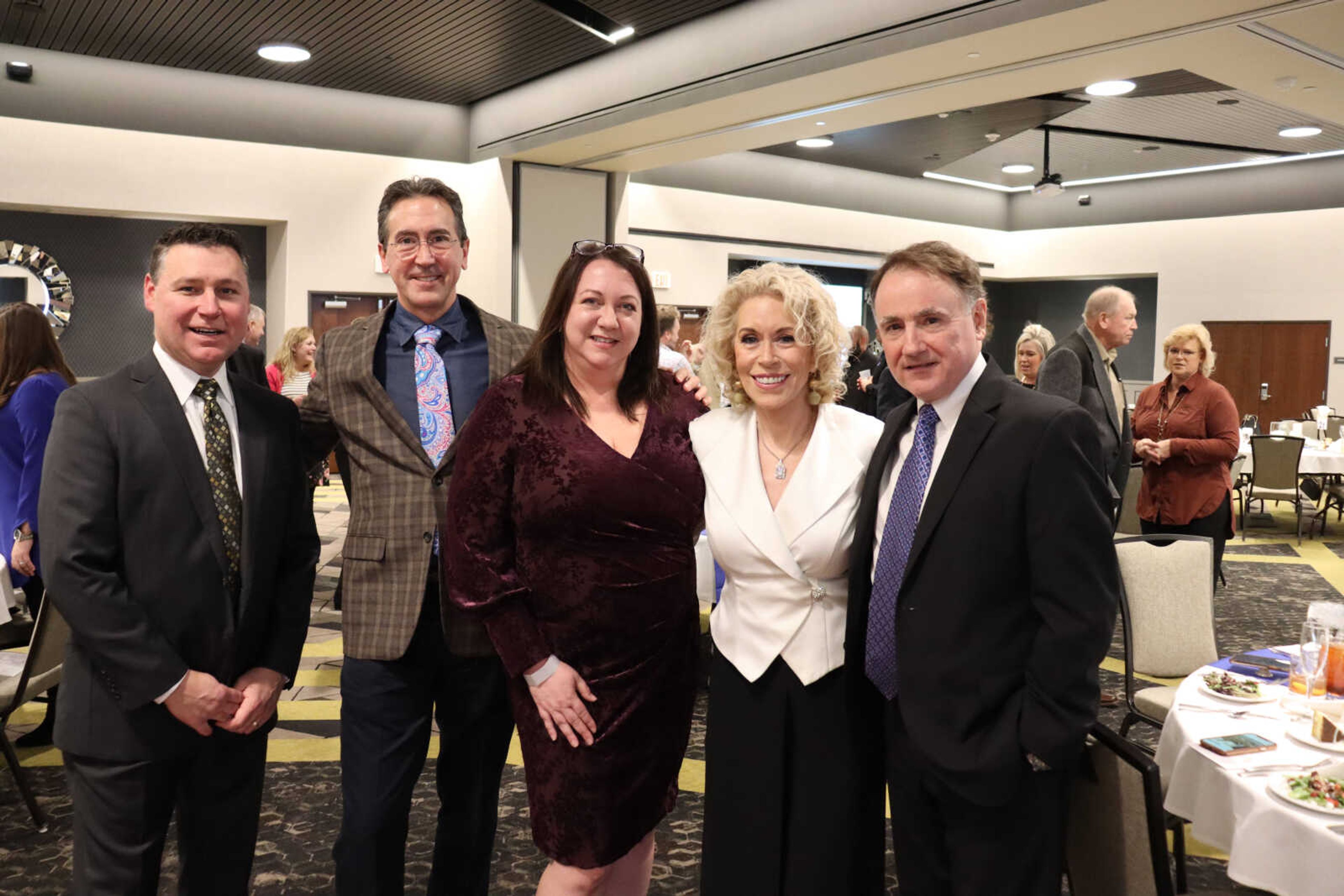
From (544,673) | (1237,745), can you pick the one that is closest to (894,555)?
(544,673)

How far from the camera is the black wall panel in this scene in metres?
8.78

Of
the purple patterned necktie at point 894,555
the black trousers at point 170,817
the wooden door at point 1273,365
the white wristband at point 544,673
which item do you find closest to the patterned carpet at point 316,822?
the black trousers at point 170,817

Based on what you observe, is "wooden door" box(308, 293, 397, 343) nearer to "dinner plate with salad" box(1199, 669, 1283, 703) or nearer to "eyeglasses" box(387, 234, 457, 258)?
"eyeglasses" box(387, 234, 457, 258)

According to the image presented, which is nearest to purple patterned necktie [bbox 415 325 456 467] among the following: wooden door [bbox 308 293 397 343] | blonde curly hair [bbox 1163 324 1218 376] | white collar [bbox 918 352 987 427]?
white collar [bbox 918 352 987 427]

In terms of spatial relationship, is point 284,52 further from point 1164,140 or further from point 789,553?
point 1164,140

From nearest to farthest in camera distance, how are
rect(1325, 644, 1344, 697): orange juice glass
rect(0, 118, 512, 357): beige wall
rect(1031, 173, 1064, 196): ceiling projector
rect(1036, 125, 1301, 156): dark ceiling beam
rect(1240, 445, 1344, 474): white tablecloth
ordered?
1. rect(1325, 644, 1344, 697): orange juice glass
2. rect(0, 118, 512, 357): beige wall
3. rect(1240, 445, 1344, 474): white tablecloth
4. rect(1036, 125, 1301, 156): dark ceiling beam
5. rect(1031, 173, 1064, 196): ceiling projector

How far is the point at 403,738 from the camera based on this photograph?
231 cm

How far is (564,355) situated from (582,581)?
494 millimetres

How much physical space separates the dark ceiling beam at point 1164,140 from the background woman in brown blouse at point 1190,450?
215 inches

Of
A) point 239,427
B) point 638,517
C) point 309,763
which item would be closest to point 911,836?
point 638,517

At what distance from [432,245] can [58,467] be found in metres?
0.92

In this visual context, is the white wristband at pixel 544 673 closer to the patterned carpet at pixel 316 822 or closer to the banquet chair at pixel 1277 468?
the patterned carpet at pixel 316 822

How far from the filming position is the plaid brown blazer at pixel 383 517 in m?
2.26

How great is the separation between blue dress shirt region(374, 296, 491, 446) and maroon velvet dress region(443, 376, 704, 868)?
27 cm
